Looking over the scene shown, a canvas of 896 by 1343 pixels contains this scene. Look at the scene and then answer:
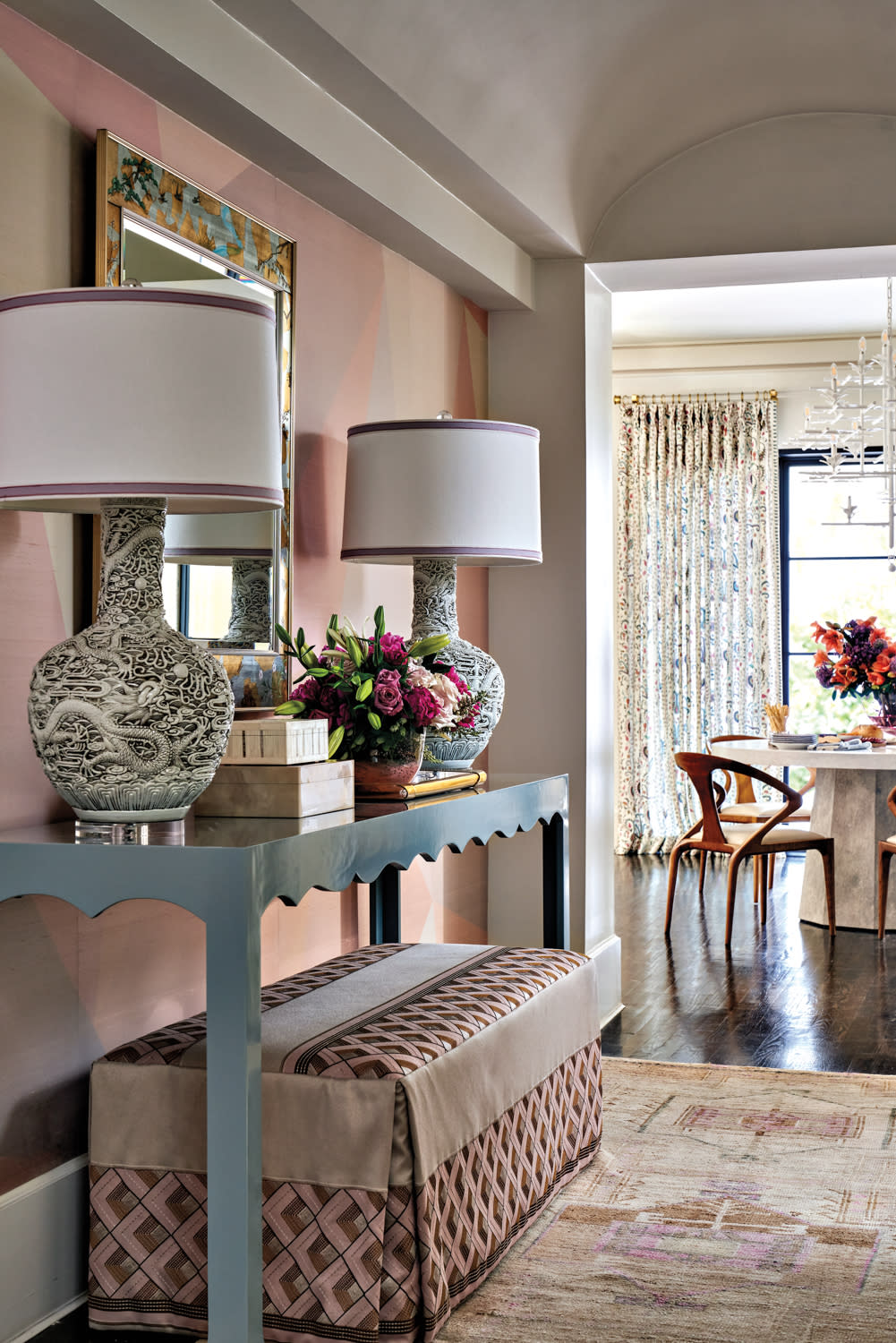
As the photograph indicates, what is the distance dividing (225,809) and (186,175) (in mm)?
1358

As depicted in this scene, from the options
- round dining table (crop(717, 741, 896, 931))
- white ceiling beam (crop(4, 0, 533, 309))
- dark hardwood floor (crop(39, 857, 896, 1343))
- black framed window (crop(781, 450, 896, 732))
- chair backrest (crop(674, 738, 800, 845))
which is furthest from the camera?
black framed window (crop(781, 450, 896, 732))

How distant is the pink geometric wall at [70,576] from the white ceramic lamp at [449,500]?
19 centimetres

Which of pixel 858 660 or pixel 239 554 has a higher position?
pixel 239 554

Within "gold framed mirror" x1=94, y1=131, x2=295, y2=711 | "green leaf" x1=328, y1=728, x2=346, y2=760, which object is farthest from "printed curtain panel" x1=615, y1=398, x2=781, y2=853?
"green leaf" x1=328, y1=728, x2=346, y2=760

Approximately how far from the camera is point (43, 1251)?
2418mm

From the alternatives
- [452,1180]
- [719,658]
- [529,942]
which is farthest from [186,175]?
[719,658]

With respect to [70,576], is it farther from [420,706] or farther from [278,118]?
[278,118]

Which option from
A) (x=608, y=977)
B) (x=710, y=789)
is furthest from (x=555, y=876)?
(x=710, y=789)

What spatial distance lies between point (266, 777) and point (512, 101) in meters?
2.36

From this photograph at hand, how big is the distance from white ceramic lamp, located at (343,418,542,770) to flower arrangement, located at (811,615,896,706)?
3.53m

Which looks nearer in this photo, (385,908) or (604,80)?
(385,908)

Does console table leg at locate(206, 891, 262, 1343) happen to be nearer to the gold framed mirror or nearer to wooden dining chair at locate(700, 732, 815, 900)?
the gold framed mirror

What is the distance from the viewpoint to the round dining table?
641cm

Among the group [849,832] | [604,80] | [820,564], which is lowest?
[849,832]
